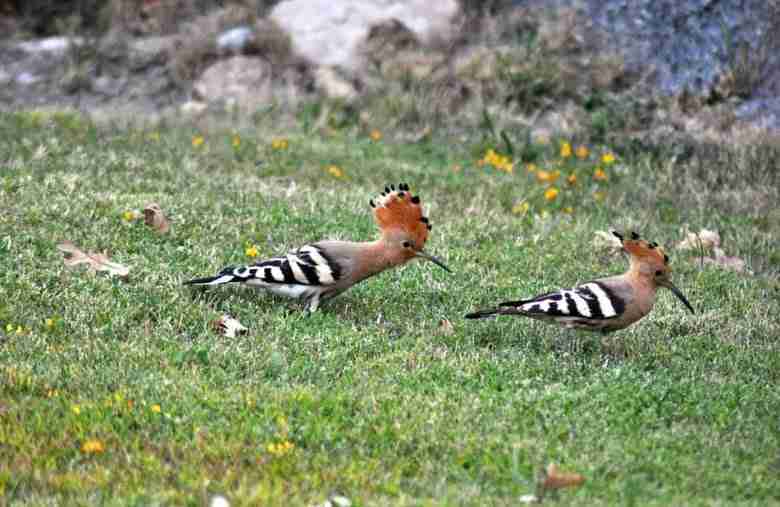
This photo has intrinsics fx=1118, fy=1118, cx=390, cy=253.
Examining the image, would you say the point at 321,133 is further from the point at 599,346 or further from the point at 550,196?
the point at 599,346

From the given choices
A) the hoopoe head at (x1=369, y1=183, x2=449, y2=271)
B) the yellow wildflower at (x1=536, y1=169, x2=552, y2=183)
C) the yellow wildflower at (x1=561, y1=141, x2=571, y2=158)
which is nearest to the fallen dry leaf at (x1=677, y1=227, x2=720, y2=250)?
the yellow wildflower at (x1=536, y1=169, x2=552, y2=183)

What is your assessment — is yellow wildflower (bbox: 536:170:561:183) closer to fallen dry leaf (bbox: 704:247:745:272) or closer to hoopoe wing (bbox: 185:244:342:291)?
fallen dry leaf (bbox: 704:247:745:272)

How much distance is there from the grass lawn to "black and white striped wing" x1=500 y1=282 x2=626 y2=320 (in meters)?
0.26

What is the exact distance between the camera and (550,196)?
29.7 ft

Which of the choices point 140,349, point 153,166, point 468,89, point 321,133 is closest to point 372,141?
point 321,133

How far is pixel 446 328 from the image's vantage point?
6211 millimetres

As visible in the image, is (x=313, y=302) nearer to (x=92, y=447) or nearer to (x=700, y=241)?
(x=92, y=447)

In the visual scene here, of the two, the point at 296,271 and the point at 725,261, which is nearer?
the point at 296,271

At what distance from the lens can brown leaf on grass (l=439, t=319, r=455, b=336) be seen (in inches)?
243

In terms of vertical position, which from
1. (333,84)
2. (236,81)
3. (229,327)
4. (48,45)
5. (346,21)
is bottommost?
(48,45)

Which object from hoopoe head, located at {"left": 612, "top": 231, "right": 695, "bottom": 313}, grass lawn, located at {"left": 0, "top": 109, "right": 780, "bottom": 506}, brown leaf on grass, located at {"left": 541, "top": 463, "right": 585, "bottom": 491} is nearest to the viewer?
brown leaf on grass, located at {"left": 541, "top": 463, "right": 585, "bottom": 491}

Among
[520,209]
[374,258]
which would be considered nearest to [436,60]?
[520,209]

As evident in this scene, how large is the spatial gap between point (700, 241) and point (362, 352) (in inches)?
137

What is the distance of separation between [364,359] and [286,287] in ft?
2.56
